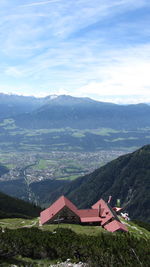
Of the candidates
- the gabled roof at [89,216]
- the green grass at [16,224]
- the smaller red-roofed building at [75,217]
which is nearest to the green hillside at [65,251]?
the green grass at [16,224]

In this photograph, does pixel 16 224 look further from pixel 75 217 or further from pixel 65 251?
pixel 65 251

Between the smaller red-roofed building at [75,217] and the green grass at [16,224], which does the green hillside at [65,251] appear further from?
the smaller red-roofed building at [75,217]

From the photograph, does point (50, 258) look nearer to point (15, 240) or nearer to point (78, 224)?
point (15, 240)

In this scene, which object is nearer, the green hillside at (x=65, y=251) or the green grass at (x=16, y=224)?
the green hillside at (x=65, y=251)

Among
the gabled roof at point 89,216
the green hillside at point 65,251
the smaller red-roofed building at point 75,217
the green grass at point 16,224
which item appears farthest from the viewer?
the gabled roof at point 89,216

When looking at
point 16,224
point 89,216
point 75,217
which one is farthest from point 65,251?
point 89,216

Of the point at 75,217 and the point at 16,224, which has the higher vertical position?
the point at 75,217

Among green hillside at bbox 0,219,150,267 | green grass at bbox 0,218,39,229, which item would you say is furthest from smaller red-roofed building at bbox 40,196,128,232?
green hillside at bbox 0,219,150,267

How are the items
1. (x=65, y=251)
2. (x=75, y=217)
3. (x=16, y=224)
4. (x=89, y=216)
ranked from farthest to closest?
(x=89, y=216)
(x=75, y=217)
(x=16, y=224)
(x=65, y=251)

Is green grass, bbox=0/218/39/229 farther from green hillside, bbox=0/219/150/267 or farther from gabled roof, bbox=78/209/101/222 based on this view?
green hillside, bbox=0/219/150/267

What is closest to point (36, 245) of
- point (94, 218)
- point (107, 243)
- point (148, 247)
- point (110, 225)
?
point (107, 243)

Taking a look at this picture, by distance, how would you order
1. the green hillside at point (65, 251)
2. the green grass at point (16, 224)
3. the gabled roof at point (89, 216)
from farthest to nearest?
the gabled roof at point (89, 216), the green grass at point (16, 224), the green hillside at point (65, 251)
